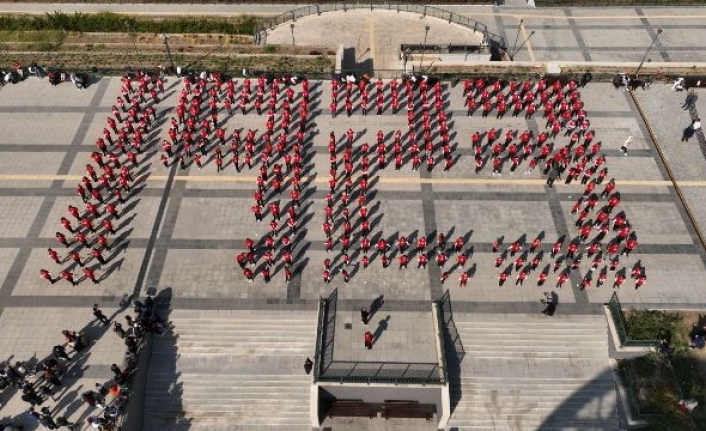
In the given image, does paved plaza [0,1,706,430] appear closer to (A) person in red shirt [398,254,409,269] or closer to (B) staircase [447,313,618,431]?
(B) staircase [447,313,618,431]

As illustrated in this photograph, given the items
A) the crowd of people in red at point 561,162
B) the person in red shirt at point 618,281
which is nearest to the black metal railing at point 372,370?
the crowd of people in red at point 561,162

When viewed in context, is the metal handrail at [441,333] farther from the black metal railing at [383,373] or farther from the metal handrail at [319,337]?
the metal handrail at [319,337]

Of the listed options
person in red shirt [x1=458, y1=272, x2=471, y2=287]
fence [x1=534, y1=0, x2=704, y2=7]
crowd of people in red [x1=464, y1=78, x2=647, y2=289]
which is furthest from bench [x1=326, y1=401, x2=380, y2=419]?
fence [x1=534, y1=0, x2=704, y2=7]

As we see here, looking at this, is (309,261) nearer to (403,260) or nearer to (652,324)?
(403,260)

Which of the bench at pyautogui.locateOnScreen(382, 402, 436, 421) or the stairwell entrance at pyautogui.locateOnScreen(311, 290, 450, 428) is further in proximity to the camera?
the bench at pyautogui.locateOnScreen(382, 402, 436, 421)

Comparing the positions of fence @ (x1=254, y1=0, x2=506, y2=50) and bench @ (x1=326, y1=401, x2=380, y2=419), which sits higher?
fence @ (x1=254, y1=0, x2=506, y2=50)

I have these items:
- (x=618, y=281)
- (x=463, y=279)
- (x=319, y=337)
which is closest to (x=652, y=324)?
(x=618, y=281)

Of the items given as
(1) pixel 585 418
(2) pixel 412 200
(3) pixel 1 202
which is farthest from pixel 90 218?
(1) pixel 585 418
